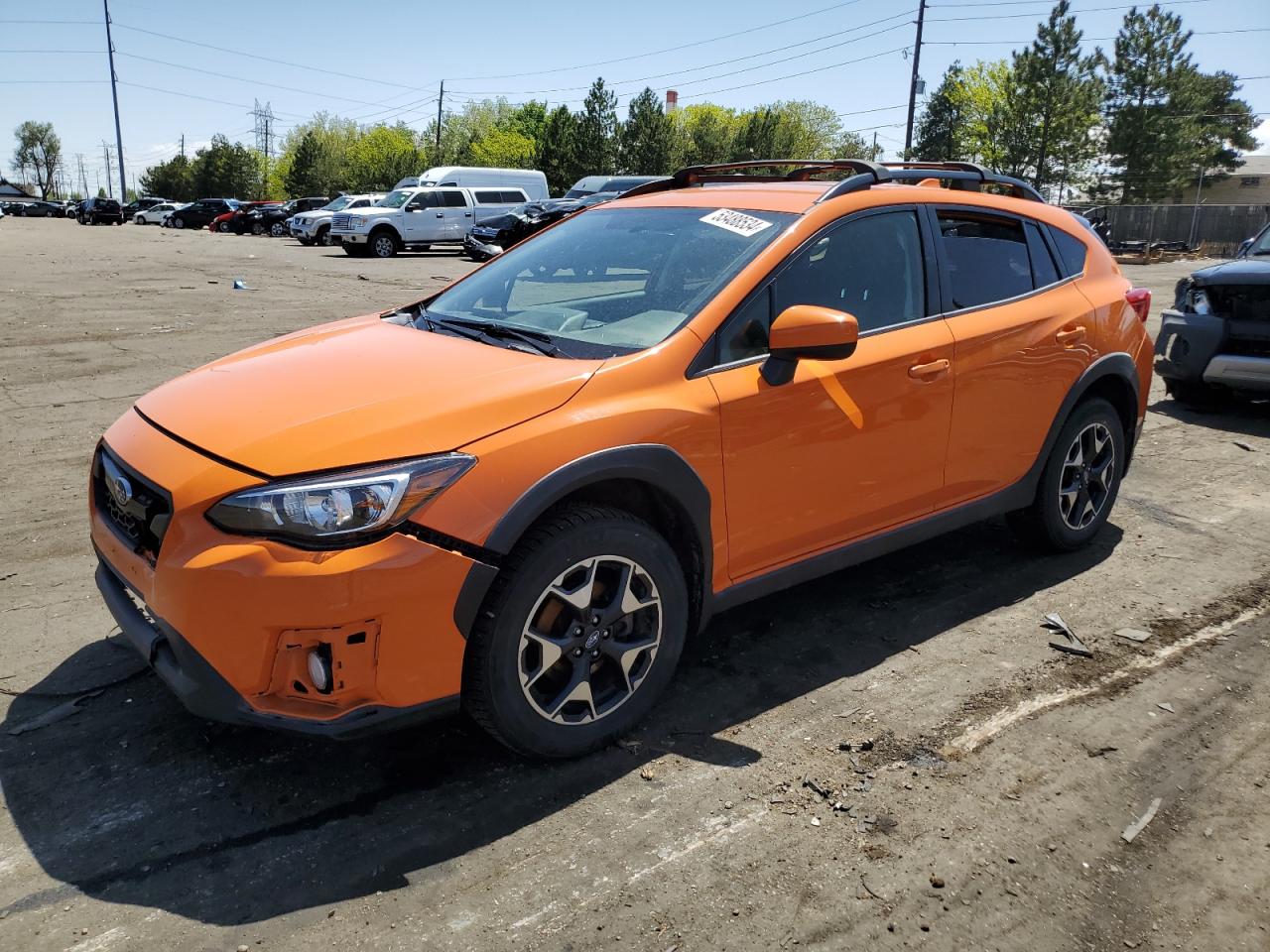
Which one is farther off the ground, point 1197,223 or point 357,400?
point 1197,223

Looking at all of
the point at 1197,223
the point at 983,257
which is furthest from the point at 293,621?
the point at 1197,223

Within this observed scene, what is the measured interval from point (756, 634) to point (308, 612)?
2.01 m

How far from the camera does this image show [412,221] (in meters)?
28.2

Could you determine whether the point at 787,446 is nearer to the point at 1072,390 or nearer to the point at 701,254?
the point at 701,254

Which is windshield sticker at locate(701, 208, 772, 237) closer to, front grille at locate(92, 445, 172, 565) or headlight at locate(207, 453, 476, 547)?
headlight at locate(207, 453, 476, 547)

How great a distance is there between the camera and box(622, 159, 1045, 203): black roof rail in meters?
4.14

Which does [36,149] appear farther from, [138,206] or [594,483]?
A: [594,483]

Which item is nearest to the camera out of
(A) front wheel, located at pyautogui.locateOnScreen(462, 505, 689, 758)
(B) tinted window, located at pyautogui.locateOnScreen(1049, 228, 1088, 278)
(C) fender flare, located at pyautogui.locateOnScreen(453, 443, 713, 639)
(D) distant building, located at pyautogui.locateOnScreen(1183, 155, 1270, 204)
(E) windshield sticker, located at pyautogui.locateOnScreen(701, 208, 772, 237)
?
(C) fender flare, located at pyautogui.locateOnScreen(453, 443, 713, 639)

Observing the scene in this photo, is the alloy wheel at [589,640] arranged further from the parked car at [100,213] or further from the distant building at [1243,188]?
the distant building at [1243,188]

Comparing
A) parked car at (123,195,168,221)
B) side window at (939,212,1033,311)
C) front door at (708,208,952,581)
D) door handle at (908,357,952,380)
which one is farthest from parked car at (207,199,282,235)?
door handle at (908,357,952,380)

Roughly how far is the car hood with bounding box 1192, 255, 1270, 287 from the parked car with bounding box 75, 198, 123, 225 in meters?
62.9

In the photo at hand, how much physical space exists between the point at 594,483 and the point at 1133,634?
2.52 meters

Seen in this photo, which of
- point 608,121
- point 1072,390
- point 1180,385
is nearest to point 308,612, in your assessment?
point 1072,390

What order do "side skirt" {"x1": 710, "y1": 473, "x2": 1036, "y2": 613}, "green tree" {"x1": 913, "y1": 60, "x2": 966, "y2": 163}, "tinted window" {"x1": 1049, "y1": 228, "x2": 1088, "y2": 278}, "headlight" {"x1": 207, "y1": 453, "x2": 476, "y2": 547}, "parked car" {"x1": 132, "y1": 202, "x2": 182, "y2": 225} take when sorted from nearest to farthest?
"headlight" {"x1": 207, "y1": 453, "x2": 476, "y2": 547} → "side skirt" {"x1": 710, "y1": 473, "x2": 1036, "y2": 613} → "tinted window" {"x1": 1049, "y1": 228, "x2": 1088, "y2": 278} → "parked car" {"x1": 132, "y1": 202, "x2": 182, "y2": 225} → "green tree" {"x1": 913, "y1": 60, "x2": 966, "y2": 163}
